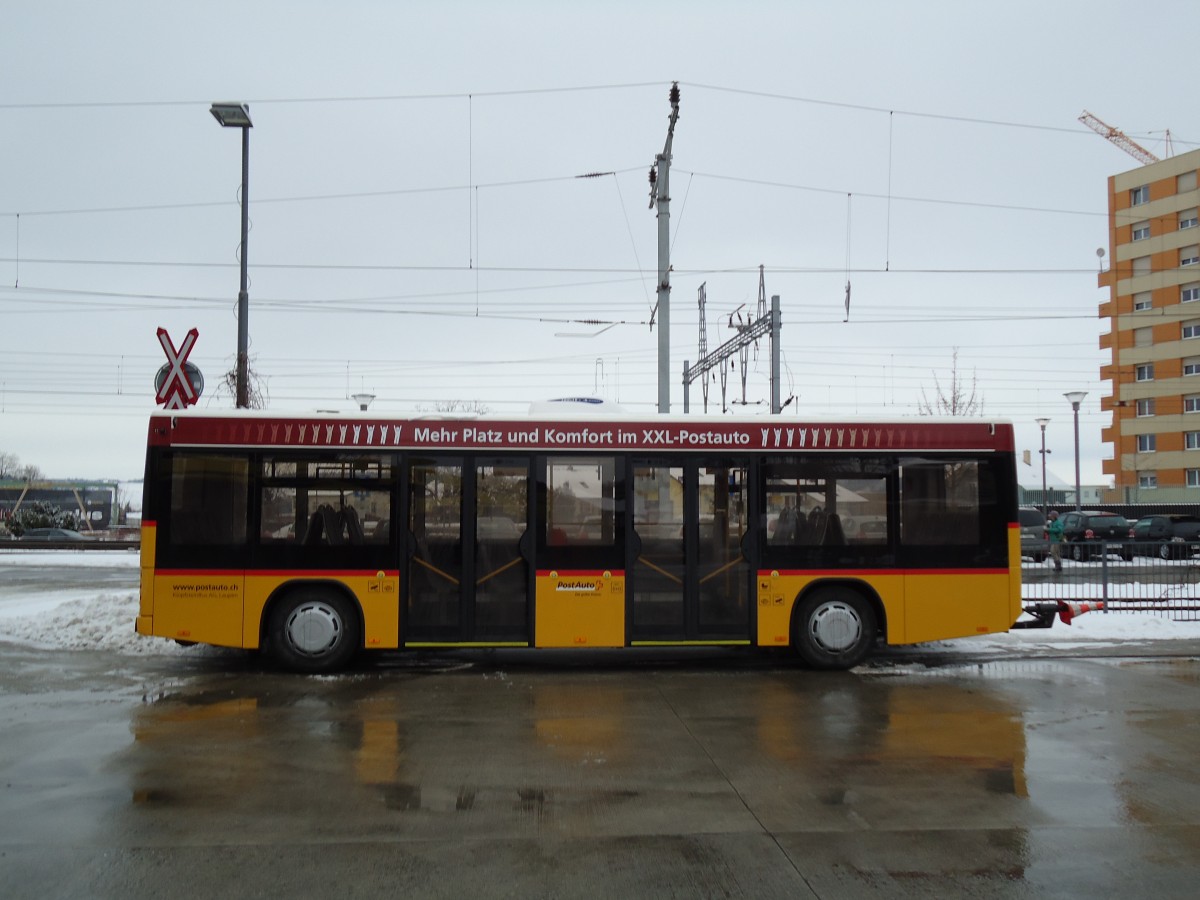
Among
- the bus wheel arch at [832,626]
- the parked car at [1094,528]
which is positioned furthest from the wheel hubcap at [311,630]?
the parked car at [1094,528]

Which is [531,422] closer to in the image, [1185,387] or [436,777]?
[436,777]

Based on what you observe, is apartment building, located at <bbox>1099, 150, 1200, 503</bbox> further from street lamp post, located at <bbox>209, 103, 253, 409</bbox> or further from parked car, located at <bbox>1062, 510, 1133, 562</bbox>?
street lamp post, located at <bbox>209, 103, 253, 409</bbox>

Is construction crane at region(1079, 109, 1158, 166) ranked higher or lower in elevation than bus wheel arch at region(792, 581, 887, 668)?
higher

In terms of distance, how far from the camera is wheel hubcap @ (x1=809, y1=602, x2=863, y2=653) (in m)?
10.5

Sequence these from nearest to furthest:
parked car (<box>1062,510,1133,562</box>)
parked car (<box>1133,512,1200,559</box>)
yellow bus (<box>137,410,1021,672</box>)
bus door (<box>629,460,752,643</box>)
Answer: yellow bus (<box>137,410,1021,672</box>) < bus door (<box>629,460,752,643</box>) < parked car (<box>1062,510,1133,562</box>) < parked car (<box>1133,512,1200,559</box>)

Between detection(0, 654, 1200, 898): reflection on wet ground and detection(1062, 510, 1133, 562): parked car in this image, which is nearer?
detection(0, 654, 1200, 898): reflection on wet ground

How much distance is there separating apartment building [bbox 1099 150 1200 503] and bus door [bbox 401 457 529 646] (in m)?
58.6

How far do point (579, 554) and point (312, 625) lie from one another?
9.99 feet

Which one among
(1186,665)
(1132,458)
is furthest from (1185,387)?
(1186,665)

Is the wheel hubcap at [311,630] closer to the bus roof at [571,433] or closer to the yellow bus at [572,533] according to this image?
the yellow bus at [572,533]

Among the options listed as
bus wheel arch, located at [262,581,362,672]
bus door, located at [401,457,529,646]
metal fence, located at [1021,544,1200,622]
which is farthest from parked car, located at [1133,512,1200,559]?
bus wheel arch, located at [262,581,362,672]

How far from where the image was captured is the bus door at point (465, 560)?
33.6 feet

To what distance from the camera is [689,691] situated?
374 inches

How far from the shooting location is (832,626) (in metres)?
10.5
